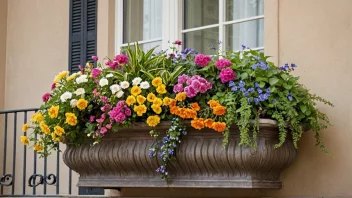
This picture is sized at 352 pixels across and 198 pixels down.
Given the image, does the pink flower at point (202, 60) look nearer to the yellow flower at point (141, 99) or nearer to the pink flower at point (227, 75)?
the pink flower at point (227, 75)

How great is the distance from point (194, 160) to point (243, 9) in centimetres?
152

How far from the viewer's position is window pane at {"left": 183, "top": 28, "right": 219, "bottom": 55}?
294 inches

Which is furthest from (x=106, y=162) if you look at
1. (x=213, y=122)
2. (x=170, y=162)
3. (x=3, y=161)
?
(x=3, y=161)

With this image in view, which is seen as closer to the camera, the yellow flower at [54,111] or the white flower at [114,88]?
the white flower at [114,88]

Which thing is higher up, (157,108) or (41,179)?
(157,108)

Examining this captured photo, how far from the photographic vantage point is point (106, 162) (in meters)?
6.83

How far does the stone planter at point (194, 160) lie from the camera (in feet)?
20.5

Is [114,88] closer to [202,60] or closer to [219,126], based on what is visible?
[202,60]

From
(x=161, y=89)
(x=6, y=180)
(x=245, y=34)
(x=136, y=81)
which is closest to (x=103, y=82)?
(x=136, y=81)

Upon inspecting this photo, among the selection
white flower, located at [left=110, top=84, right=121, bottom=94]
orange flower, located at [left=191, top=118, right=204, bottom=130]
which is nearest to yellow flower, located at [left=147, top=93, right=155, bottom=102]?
white flower, located at [left=110, top=84, right=121, bottom=94]

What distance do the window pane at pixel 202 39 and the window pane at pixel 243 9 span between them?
177 millimetres

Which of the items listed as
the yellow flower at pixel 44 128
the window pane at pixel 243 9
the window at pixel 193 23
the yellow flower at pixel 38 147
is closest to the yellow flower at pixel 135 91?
the yellow flower at pixel 44 128

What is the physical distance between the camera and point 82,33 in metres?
8.41

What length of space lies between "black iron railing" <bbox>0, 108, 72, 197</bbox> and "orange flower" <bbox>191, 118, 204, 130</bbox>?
2133mm
